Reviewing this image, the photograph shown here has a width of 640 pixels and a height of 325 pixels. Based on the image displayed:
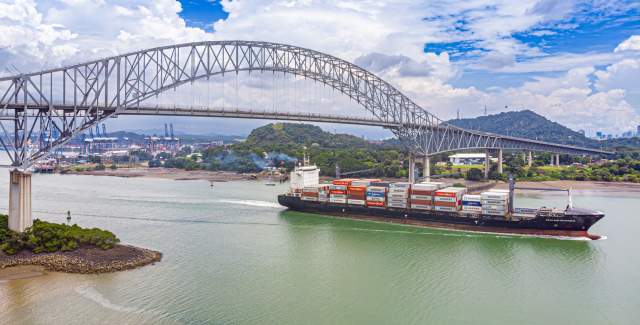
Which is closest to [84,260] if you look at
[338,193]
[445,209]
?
[338,193]

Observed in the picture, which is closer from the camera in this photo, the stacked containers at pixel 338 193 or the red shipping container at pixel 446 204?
the red shipping container at pixel 446 204

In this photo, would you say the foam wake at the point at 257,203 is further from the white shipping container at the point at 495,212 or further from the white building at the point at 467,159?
the white building at the point at 467,159

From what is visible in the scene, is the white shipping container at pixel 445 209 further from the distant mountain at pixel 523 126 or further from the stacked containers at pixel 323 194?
the distant mountain at pixel 523 126

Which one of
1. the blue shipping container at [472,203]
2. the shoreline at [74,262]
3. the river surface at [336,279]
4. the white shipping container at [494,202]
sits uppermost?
the white shipping container at [494,202]

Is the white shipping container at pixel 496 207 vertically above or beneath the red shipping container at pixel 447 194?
beneath

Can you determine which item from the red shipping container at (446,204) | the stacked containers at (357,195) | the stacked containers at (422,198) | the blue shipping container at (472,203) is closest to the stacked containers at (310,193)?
the stacked containers at (357,195)

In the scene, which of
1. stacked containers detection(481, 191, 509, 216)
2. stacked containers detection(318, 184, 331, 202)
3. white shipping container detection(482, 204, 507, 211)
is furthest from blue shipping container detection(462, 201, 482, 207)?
stacked containers detection(318, 184, 331, 202)

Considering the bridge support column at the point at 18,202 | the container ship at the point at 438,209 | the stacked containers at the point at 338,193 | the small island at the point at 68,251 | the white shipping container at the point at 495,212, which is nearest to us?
the small island at the point at 68,251

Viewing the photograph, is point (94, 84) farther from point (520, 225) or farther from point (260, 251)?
point (520, 225)

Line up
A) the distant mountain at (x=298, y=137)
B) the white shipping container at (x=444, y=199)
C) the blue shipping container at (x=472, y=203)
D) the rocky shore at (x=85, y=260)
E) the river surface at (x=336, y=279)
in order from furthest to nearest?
the distant mountain at (x=298, y=137) → the white shipping container at (x=444, y=199) → the blue shipping container at (x=472, y=203) → the rocky shore at (x=85, y=260) → the river surface at (x=336, y=279)
